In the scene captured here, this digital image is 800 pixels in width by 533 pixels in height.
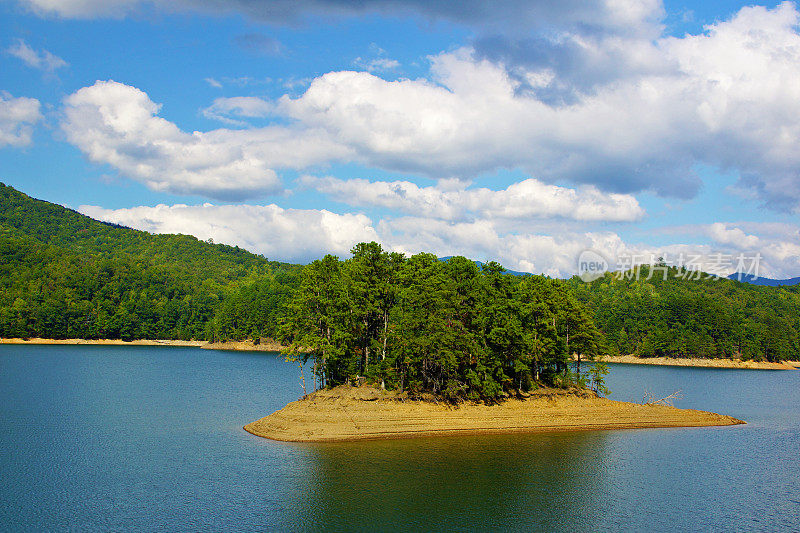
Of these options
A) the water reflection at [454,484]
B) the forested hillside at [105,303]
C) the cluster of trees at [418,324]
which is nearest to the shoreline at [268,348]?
the forested hillside at [105,303]

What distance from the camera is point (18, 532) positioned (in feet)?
99.9

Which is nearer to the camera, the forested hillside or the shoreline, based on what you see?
the shoreline

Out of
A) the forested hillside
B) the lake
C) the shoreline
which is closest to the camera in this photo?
the lake

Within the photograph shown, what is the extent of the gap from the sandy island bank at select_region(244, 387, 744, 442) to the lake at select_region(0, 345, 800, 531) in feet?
8.27

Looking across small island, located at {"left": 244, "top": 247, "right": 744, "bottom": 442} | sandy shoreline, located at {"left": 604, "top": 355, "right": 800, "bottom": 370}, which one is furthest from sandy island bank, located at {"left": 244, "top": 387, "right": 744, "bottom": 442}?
sandy shoreline, located at {"left": 604, "top": 355, "right": 800, "bottom": 370}

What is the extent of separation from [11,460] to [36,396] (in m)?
31.3

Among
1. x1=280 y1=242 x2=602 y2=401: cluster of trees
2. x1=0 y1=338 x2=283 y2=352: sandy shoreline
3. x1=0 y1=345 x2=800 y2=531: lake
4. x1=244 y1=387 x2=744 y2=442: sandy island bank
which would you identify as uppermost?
x1=280 y1=242 x2=602 y2=401: cluster of trees

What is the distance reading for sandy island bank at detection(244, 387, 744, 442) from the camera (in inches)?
2114

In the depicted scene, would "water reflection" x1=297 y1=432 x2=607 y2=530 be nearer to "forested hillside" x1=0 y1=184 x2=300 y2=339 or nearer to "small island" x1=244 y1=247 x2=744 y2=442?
"small island" x1=244 y1=247 x2=744 y2=442

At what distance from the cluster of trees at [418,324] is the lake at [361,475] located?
32.5ft

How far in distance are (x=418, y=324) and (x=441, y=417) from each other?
10.4 m

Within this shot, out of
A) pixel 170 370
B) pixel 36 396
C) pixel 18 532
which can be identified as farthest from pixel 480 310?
pixel 170 370

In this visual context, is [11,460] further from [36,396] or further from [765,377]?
[765,377]

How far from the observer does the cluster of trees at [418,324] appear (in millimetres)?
60250
